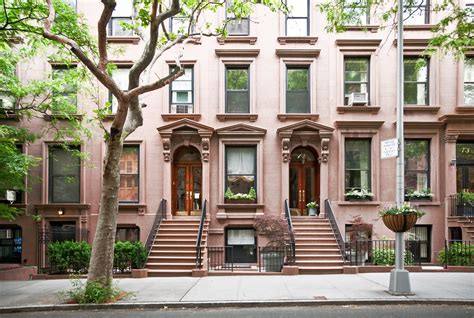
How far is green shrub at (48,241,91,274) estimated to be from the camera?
14.6 m

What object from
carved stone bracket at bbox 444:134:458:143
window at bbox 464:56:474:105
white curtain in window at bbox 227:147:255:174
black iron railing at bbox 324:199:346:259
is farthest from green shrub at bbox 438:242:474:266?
white curtain in window at bbox 227:147:255:174

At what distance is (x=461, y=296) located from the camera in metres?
10.2

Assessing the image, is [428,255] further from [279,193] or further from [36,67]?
[36,67]

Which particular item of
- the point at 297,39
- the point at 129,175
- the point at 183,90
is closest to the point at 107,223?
the point at 129,175

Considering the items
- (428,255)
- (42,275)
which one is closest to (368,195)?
(428,255)

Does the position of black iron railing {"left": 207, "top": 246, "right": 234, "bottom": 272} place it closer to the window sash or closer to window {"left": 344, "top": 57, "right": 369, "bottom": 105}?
the window sash

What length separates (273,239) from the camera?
49.4 feet

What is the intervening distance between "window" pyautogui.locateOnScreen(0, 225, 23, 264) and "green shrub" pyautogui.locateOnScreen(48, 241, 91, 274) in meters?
3.62

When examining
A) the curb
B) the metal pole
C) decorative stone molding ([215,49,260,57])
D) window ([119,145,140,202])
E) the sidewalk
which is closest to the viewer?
the curb

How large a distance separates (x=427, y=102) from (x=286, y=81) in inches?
237

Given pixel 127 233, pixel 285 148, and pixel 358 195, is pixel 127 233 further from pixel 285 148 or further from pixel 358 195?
pixel 358 195

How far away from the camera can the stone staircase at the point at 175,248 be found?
1434 centimetres

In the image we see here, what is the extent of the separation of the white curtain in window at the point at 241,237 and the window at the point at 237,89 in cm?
511

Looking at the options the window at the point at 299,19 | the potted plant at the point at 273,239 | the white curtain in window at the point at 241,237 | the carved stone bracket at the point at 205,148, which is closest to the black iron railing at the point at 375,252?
the potted plant at the point at 273,239
